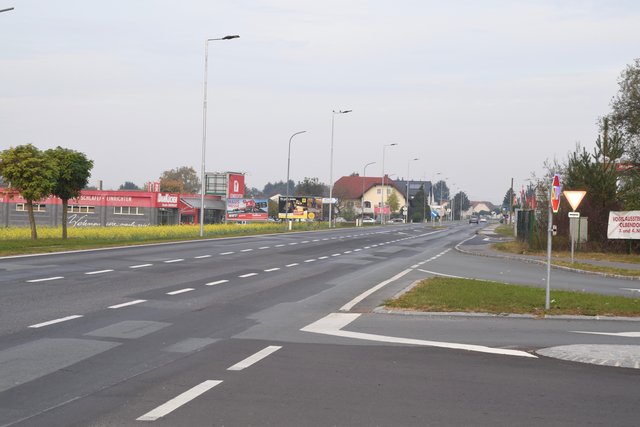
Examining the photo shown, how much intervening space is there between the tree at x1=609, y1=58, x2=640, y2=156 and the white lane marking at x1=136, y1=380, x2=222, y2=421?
136 ft

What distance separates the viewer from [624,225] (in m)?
33.2

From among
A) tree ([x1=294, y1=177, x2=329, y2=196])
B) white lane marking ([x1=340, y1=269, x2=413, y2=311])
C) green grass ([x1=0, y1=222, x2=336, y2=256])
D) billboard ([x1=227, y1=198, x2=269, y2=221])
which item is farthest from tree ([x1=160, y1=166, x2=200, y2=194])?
white lane marking ([x1=340, y1=269, x2=413, y2=311])

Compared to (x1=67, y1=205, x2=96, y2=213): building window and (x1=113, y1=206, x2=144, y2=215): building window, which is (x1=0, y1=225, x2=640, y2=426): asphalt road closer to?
(x1=113, y1=206, x2=144, y2=215): building window

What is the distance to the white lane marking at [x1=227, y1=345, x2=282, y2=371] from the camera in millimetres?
7564

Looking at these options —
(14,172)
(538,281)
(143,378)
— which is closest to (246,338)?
(143,378)

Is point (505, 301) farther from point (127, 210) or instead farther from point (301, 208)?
point (127, 210)

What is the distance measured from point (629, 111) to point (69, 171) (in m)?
32.1

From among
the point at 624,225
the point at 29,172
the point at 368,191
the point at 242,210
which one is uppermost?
the point at 368,191

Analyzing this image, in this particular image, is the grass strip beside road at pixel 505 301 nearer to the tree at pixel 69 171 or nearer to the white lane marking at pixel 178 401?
the white lane marking at pixel 178 401

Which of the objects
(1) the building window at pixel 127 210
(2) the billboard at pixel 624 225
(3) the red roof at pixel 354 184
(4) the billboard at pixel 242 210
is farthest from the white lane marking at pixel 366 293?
(3) the red roof at pixel 354 184

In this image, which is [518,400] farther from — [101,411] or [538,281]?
[538,281]

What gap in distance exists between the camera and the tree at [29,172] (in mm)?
30547

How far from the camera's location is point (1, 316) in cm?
1052

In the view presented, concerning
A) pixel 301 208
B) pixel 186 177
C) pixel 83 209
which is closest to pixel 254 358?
pixel 301 208
